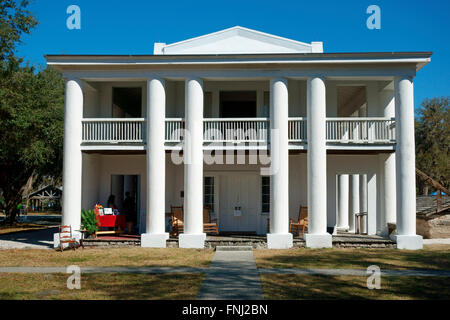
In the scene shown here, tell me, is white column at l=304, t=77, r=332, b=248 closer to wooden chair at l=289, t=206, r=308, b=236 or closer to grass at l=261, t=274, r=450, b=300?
wooden chair at l=289, t=206, r=308, b=236

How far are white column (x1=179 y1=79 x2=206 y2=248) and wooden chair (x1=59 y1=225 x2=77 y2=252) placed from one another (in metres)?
3.46

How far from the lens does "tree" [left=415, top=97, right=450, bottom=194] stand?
35.9 metres

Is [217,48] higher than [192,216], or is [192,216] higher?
[217,48]

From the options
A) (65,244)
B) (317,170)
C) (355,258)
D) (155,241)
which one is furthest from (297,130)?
(65,244)

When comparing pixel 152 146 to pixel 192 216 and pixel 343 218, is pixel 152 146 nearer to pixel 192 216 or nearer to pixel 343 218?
pixel 192 216

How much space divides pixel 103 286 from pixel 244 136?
796cm

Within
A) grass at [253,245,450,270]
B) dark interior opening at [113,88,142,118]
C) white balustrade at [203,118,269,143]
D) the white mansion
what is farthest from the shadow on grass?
dark interior opening at [113,88,142,118]

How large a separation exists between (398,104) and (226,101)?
663 centimetres

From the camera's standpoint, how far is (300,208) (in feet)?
52.1

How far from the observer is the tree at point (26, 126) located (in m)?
16.7

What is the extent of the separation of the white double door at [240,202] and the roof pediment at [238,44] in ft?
15.8

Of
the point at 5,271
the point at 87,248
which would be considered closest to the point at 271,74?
the point at 87,248

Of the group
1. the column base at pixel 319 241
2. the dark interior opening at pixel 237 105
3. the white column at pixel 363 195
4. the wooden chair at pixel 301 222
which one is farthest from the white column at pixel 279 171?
the white column at pixel 363 195
